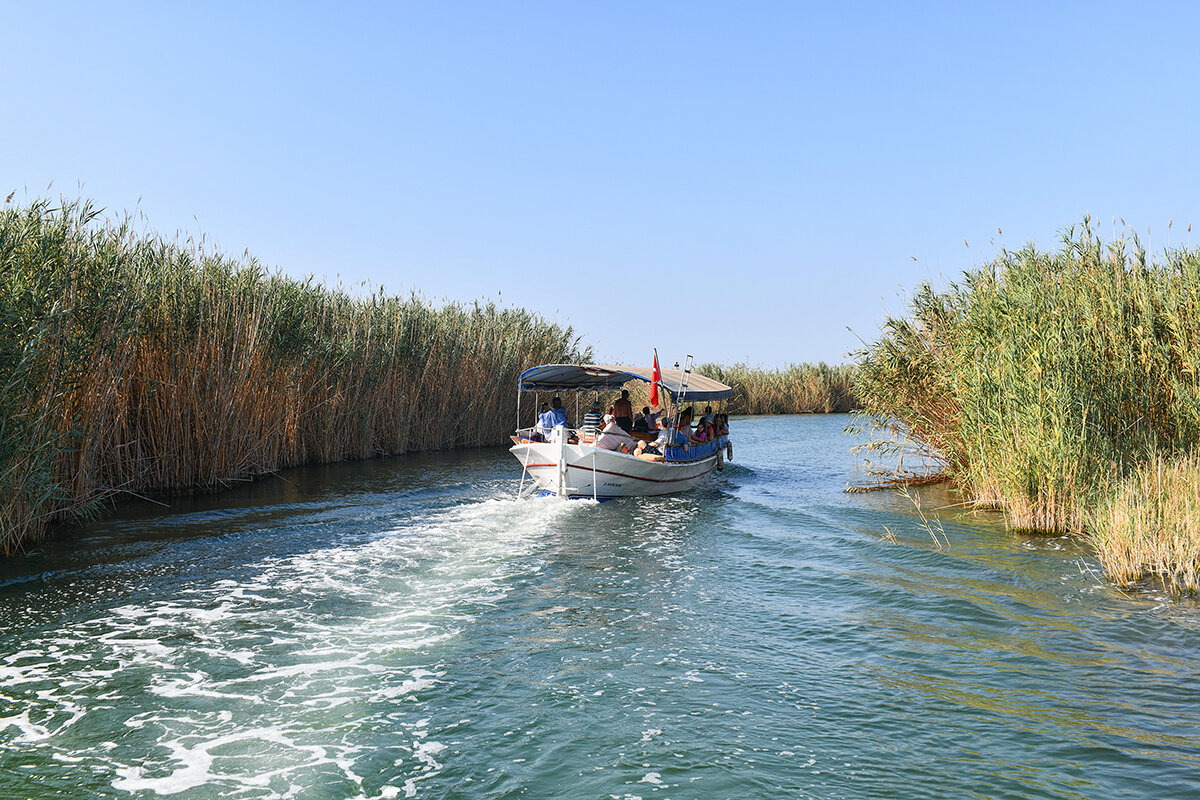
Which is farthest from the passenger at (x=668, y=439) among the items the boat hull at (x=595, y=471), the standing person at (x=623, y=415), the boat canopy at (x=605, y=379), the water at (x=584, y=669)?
the water at (x=584, y=669)

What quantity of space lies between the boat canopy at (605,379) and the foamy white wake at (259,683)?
796 centimetres

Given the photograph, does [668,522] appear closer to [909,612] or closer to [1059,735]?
[909,612]

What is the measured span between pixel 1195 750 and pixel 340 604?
23.3 ft

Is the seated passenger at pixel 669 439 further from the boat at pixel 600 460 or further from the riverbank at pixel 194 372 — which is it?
the riverbank at pixel 194 372

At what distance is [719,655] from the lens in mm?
6535

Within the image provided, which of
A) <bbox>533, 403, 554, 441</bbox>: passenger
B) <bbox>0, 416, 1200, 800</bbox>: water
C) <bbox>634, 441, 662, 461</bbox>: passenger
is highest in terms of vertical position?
<bbox>533, 403, 554, 441</bbox>: passenger

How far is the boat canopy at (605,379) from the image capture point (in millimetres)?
16891

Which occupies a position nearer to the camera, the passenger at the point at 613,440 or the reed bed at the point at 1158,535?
the reed bed at the point at 1158,535

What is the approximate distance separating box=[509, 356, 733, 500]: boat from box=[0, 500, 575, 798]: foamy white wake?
5169 mm

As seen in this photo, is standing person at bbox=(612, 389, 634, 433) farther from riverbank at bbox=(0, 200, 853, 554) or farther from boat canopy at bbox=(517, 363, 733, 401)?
riverbank at bbox=(0, 200, 853, 554)

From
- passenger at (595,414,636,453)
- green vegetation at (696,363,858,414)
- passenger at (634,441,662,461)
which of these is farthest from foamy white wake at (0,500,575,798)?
green vegetation at (696,363,858,414)

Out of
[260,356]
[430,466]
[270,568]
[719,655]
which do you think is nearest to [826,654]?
[719,655]

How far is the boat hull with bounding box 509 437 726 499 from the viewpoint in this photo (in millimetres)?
14398

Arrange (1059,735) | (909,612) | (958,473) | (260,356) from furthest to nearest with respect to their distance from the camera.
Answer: (260,356) < (958,473) < (909,612) < (1059,735)
